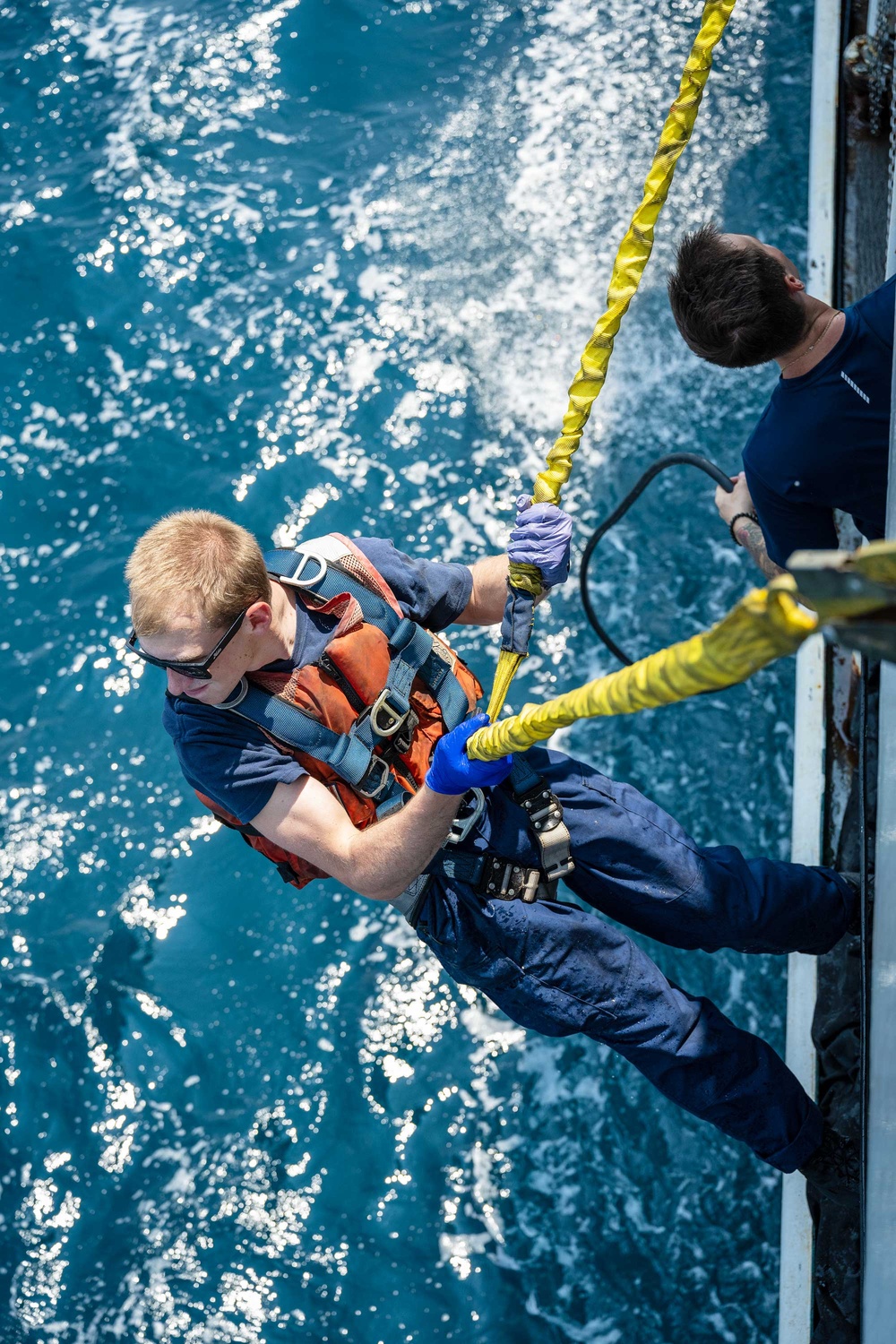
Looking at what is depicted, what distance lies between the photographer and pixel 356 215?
5262mm

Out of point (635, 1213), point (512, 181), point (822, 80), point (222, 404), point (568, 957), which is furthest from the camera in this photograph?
point (512, 181)

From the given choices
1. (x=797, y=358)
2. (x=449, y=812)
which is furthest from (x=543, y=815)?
(x=797, y=358)

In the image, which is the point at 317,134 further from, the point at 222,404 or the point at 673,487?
the point at 673,487

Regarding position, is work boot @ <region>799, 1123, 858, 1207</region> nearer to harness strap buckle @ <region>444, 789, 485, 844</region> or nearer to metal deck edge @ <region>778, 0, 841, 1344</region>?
metal deck edge @ <region>778, 0, 841, 1344</region>

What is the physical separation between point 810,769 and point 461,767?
1816mm

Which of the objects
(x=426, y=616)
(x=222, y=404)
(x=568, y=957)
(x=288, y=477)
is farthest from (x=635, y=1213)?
(x=222, y=404)

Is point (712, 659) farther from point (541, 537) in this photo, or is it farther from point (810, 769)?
point (810, 769)

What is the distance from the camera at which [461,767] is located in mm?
2174

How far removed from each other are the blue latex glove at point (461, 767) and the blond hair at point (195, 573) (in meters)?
0.51

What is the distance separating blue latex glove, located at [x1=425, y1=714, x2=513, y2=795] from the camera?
85.4 inches

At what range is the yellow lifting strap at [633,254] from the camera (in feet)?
8.14

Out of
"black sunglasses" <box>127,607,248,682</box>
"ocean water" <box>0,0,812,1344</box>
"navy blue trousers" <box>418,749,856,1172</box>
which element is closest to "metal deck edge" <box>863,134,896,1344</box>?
"navy blue trousers" <box>418,749,856,1172</box>

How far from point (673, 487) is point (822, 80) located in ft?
5.73

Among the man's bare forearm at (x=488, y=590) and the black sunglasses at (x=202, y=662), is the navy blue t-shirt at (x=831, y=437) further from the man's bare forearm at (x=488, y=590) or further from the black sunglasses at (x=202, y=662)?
the black sunglasses at (x=202, y=662)
